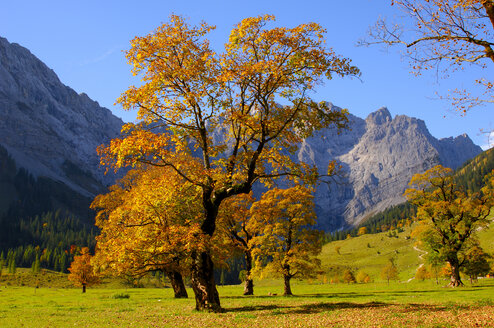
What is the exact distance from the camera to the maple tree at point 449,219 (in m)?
52.1

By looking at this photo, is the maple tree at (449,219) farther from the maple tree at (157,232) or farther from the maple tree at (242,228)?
the maple tree at (157,232)

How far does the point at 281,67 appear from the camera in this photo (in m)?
23.0

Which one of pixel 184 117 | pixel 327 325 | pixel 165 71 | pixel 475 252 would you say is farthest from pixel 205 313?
pixel 475 252

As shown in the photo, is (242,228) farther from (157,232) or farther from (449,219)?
(449,219)

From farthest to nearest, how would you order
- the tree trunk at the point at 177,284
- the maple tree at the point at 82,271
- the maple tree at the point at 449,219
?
the maple tree at the point at 82,271 < the maple tree at the point at 449,219 < the tree trunk at the point at 177,284

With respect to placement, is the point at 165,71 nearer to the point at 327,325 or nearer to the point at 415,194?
the point at 327,325

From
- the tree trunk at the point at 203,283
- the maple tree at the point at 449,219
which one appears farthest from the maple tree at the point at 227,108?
the maple tree at the point at 449,219

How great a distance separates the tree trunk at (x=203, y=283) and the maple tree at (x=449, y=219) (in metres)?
40.7

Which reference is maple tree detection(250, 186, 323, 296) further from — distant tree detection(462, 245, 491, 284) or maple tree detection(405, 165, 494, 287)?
distant tree detection(462, 245, 491, 284)

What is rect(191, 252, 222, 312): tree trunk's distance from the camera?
2356 cm

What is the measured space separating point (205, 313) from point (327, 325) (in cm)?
908

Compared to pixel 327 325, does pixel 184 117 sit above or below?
above

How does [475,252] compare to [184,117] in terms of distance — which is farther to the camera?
[475,252]

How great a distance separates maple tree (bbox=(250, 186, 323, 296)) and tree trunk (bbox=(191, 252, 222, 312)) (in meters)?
18.9
